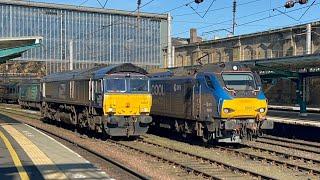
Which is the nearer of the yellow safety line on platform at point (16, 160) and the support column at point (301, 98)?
the yellow safety line on platform at point (16, 160)

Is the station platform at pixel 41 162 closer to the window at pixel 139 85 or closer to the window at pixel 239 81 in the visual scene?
the window at pixel 139 85

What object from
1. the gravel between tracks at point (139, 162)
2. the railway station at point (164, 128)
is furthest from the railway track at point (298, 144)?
the gravel between tracks at point (139, 162)

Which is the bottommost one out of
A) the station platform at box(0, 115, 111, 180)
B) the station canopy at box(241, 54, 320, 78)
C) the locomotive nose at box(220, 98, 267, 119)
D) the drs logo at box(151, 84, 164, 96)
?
the station platform at box(0, 115, 111, 180)

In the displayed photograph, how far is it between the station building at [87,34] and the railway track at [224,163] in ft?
161

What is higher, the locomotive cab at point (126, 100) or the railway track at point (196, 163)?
the locomotive cab at point (126, 100)

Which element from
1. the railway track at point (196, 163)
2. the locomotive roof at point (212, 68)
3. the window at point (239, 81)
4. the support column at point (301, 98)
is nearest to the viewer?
the railway track at point (196, 163)

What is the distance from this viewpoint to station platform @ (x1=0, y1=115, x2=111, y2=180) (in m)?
11.3

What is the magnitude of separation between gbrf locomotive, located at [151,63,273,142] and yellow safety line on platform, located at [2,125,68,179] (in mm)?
6075

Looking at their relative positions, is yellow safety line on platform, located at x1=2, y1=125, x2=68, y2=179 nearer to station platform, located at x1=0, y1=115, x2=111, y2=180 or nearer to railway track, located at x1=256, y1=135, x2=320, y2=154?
station platform, located at x1=0, y1=115, x2=111, y2=180

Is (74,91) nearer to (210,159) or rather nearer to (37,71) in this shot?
(210,159)

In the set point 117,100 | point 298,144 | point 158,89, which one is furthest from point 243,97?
point 158,89

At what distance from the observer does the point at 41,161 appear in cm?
1338

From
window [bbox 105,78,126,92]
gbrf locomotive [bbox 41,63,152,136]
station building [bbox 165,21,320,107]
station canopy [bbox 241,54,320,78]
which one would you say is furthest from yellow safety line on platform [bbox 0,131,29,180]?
station building [bbox 165,21,320,107]

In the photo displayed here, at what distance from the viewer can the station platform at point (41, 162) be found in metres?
11.3
